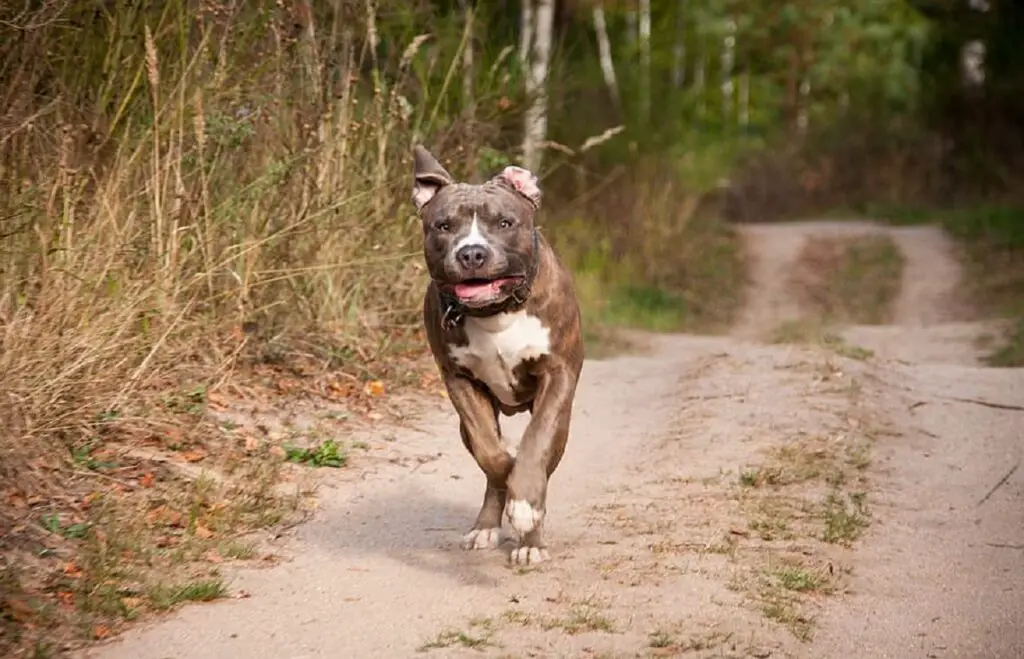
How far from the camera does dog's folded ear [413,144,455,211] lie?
6.71 meters

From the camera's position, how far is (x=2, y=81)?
830cm

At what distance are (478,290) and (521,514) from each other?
85 centimetres

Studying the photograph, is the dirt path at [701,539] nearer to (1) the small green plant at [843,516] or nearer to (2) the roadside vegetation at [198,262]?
(1) the small green plant at [843,516]

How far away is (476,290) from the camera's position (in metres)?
6.31

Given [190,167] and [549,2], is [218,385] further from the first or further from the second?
[549,2]

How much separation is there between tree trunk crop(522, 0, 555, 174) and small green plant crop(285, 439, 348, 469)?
2.22 metres

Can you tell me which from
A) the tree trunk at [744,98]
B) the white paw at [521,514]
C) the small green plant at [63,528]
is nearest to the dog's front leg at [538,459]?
the white paw at [521,514]

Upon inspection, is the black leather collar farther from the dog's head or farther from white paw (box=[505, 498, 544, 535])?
white paw (box=[505, 498, 544, 535])

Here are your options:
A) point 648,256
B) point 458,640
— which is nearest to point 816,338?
point 648,256

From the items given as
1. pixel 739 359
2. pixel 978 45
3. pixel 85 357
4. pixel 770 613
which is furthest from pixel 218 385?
pixel 978 45

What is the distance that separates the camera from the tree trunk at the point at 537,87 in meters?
12.9

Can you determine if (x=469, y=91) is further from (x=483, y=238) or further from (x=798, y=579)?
(x=798, y=579)

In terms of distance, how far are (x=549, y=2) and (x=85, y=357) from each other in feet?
41.2

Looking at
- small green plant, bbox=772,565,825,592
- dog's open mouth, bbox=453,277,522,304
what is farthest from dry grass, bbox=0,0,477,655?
small green plant, bbox=772,565,825,592
